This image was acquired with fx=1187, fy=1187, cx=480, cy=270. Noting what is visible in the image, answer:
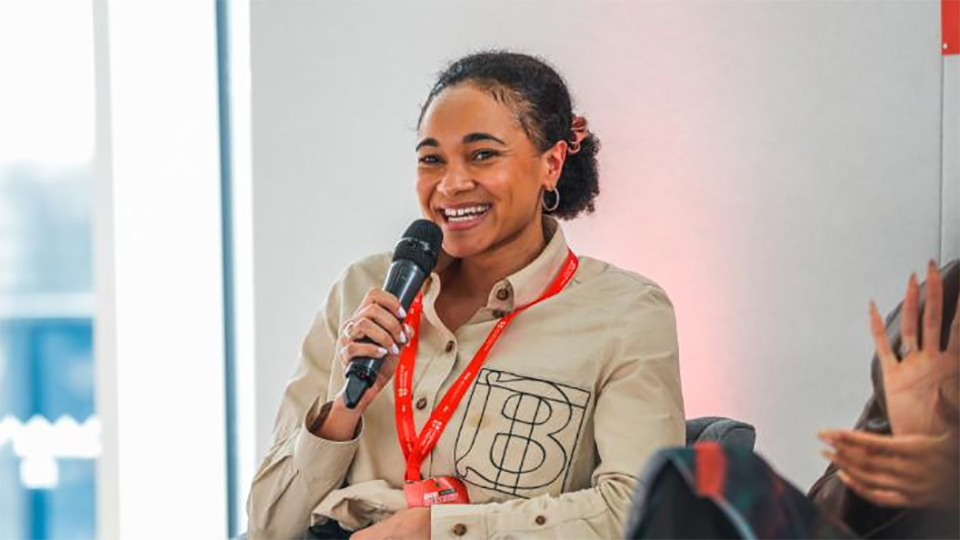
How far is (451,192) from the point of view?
2410 mm

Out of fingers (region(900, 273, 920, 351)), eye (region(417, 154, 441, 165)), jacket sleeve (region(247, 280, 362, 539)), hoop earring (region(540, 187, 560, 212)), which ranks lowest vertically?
jacket sleeve (region(247, 280, 362, 539))

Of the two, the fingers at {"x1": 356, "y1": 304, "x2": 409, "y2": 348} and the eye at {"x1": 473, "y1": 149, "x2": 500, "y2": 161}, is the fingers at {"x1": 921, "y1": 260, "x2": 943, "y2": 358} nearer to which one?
the fingers at {"x1": 356, "y1": 304, "x2": 409, "y2": 348}

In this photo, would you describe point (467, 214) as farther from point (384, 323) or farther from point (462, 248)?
point (384, 323)

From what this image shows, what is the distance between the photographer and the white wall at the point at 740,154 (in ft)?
9.59

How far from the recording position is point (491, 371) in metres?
2.35

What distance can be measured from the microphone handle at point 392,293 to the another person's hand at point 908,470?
855 mm

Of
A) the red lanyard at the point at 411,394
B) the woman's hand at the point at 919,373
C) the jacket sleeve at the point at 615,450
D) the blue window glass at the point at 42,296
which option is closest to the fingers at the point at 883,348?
the woman's hand at the point at 919,373

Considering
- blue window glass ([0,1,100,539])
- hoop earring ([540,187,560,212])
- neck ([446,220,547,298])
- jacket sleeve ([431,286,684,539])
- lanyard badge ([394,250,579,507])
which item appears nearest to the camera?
jacket sleeve ([431,286,684,539])

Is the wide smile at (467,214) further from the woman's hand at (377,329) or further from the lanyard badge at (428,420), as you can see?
the woman's hand at (377,329)

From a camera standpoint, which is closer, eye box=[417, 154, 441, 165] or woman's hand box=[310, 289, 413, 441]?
woman's hand box=[310, 289, 413, 441]

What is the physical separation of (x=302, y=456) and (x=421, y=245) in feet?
1.54

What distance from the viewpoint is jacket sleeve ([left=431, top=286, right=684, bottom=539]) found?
2.16m

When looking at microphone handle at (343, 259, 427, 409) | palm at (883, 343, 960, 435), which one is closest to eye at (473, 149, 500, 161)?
microphone handle at (343, 259, 427, 409)

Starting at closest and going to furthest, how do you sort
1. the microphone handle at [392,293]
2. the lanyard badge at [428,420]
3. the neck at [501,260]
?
the microphone handle at [392,293]
the lanyard badge at [428,420]
the neck at [501,260]
